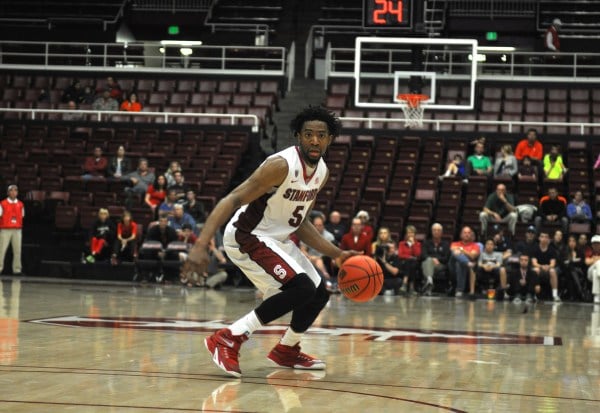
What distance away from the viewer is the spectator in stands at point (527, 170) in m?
19.4

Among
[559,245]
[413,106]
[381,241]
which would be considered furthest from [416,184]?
[559,245]

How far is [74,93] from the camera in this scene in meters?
24.9

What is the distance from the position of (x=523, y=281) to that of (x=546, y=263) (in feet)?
1.71

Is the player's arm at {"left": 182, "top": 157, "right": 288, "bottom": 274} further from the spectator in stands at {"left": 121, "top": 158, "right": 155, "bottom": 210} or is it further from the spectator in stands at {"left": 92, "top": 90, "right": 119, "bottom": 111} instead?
the spectator in stands at {"left": 92, "top": 90, "right": 119, "bottom": 111}

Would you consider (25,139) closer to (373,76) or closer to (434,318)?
(373,76)

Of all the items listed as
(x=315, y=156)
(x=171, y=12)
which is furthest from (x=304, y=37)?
(x=315, y=156)

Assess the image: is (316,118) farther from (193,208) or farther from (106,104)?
(106,104)

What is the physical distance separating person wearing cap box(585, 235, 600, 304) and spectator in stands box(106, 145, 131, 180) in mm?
9186

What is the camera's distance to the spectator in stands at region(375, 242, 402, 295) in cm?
1711

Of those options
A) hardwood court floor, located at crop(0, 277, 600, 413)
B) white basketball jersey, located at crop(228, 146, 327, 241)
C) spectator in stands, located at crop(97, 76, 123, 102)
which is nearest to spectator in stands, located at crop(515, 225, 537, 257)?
hardwood court floor, located at crop(0, 277, 600, 413)

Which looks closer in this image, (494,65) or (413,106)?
(413,106)

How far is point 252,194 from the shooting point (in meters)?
6.30

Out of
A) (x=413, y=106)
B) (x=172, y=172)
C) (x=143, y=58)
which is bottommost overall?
(x=172, y=172)

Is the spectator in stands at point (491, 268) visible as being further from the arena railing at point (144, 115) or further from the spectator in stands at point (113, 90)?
the spectator in stands at point (113, 90)
